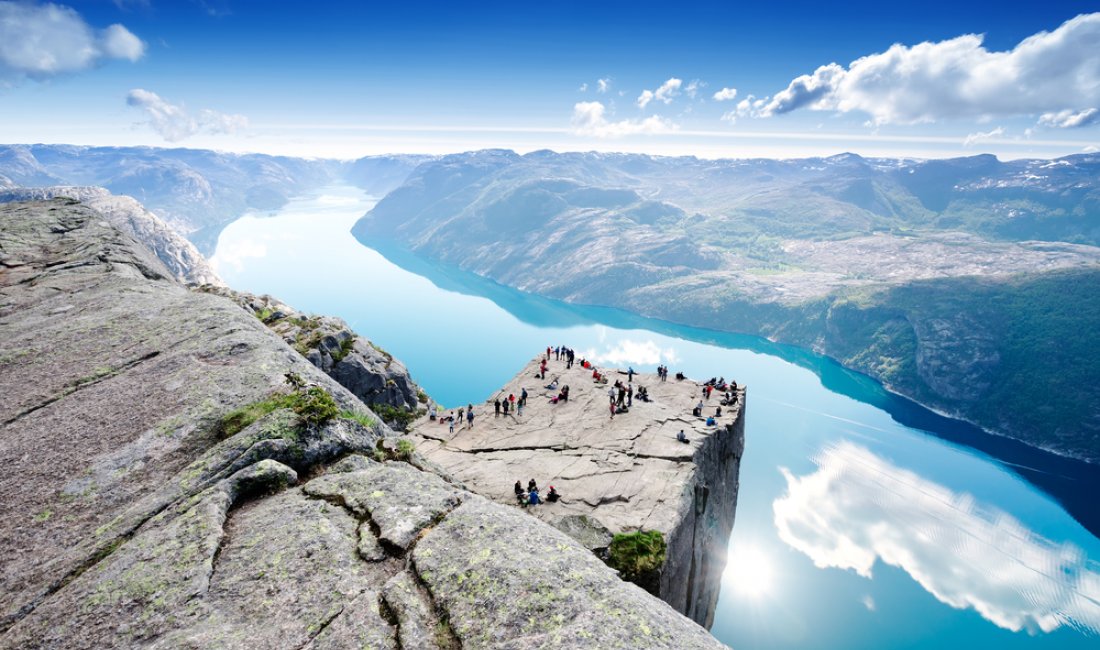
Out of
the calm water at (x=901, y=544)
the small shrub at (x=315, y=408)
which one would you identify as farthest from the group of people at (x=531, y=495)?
the calm water at (x=901, y=544)

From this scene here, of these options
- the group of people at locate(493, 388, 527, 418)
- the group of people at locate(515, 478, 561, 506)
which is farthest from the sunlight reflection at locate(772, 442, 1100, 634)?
the group of people at locate(515, 478, 561, 506)

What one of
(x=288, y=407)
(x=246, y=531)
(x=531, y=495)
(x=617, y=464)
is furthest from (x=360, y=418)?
(x=617, y=464)

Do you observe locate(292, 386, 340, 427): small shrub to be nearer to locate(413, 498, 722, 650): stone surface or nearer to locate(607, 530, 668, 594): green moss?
locate(413, 498, 722, 650): stone surface

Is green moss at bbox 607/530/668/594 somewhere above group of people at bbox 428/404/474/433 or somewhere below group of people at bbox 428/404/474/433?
above

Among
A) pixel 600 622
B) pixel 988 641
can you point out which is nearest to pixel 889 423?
pixel 988 641

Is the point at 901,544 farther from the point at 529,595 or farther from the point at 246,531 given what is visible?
the point at 246,531

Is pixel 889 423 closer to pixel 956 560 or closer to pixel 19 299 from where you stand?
pixel 956 560
